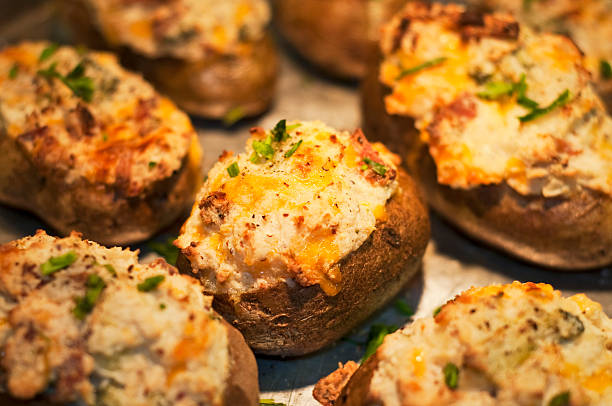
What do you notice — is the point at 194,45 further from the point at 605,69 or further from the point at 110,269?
the point at 605,69

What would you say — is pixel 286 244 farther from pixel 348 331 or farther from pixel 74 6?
pixel 74 6

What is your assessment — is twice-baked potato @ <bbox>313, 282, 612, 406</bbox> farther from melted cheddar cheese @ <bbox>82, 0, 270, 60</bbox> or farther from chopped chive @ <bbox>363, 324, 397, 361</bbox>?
melted cheddar cheese @ <bbox>82, 0, 270, 60</bbox>

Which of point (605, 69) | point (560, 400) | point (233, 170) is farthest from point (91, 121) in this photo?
point (605, 69)

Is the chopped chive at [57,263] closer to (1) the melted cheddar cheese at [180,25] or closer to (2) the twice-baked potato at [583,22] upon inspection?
(1) the melted cheddar cheese at [180,25]

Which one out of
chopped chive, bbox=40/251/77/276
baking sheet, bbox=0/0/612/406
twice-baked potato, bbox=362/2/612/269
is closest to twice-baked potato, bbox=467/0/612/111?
twice-baked potato, bbox=362/2/612/269

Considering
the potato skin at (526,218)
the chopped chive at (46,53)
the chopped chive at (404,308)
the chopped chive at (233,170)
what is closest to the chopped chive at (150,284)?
the chopped chive at (233,170)

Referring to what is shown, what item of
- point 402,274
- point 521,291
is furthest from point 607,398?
point 402,274
